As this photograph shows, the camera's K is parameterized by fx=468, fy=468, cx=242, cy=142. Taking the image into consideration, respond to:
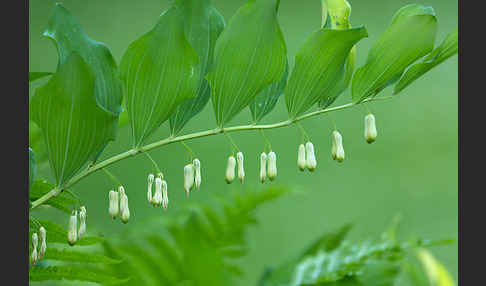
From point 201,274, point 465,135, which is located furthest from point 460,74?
point 201,274

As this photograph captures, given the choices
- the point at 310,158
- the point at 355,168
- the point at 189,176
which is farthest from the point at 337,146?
the point at 355,168

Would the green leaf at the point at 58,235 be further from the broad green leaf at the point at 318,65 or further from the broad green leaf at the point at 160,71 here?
the broad green leaf at the point at 318,65

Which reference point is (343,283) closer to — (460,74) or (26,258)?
(460,74)

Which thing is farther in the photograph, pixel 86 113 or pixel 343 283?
pixel 343 283

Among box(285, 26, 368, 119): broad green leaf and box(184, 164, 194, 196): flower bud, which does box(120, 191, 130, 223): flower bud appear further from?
box(285, 26, 368, 119): broad green leaf

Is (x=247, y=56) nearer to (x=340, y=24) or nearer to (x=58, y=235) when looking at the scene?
(x=340, y=24)

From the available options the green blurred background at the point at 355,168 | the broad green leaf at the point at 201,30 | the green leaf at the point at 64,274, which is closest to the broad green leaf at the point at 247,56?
the broad green leaf at the point at 201,30

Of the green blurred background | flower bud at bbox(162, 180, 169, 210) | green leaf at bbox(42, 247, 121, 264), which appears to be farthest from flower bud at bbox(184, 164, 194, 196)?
the green blurred background
